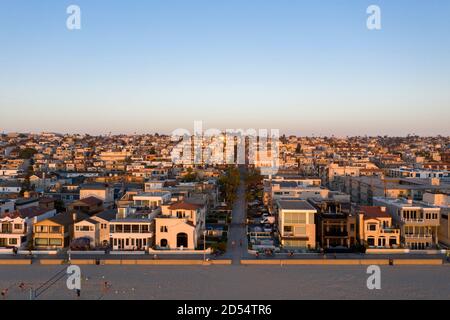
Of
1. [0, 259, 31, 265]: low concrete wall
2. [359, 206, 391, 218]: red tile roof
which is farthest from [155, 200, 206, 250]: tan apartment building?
[359, 206, 391, 218]: red tile roof

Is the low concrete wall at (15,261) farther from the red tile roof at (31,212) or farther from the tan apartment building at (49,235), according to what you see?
the red tile roof at (31,212)

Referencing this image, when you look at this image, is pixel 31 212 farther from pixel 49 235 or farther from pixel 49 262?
pixel 49 262

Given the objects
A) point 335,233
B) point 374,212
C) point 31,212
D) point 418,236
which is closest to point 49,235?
point 31,212

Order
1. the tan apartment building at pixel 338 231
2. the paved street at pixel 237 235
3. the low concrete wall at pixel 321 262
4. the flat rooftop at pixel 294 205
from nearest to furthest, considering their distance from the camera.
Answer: the low concrete wall at pixel 321 262 → the paved street at pixel 237 235 → the tan apartment building at pixel 338 231 → the flat rooftop at pixel 294 205

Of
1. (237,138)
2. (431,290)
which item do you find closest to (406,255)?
(431,290)

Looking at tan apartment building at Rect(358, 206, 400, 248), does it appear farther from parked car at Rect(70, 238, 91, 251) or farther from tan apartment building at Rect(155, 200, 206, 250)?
parked car at Rect(70, 238, 91, 251)

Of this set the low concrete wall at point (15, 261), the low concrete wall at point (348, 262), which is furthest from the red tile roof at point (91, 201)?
the low concrete wall at point (348, 262)
